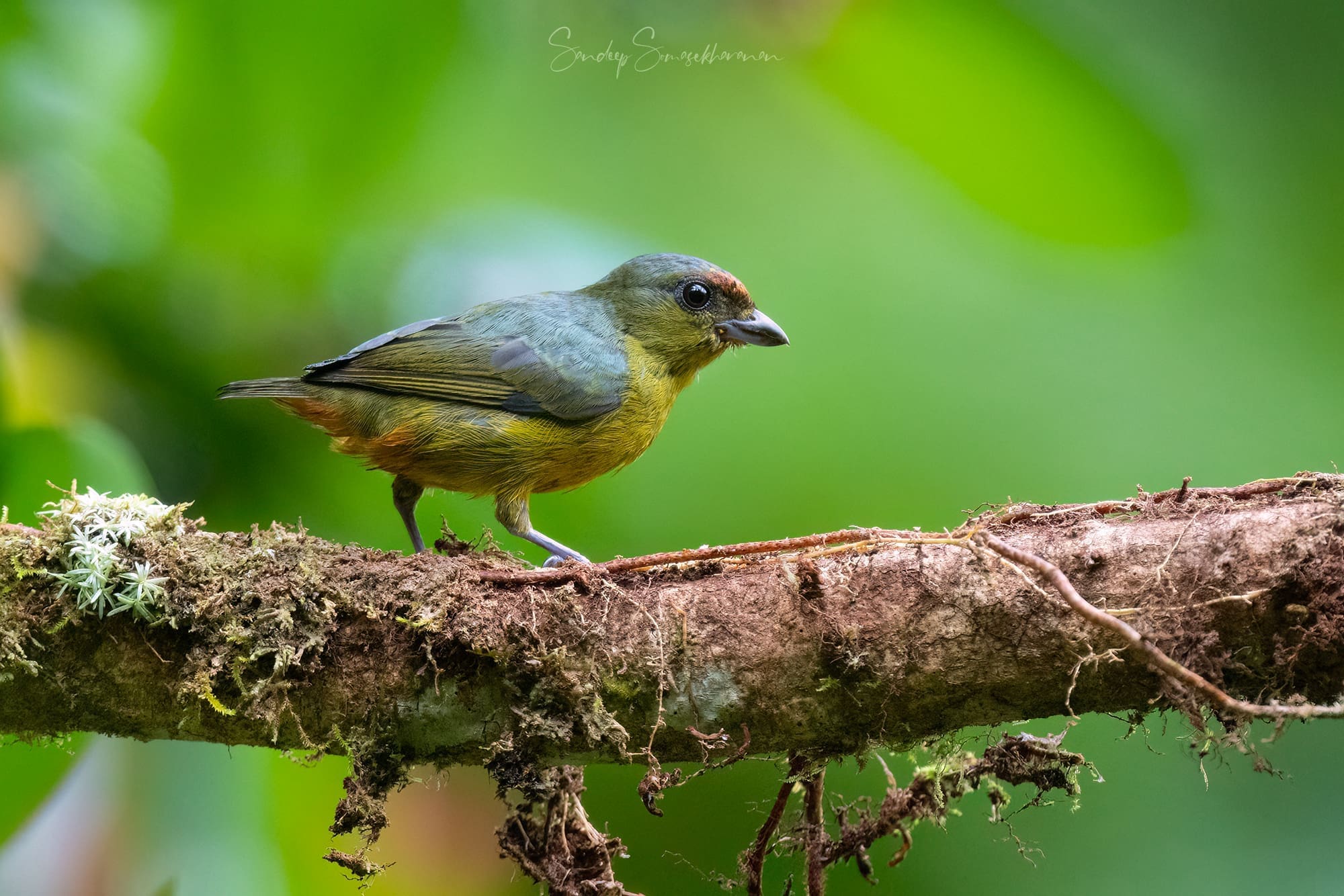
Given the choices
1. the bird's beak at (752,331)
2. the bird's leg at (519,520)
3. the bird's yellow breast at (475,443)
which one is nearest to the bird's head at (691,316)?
the bird's beak at (752,331)

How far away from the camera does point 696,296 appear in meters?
3.94

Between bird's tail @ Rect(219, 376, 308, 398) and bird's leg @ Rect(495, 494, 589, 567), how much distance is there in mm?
741

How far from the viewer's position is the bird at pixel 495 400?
337 centimetres

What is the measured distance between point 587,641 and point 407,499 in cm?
159

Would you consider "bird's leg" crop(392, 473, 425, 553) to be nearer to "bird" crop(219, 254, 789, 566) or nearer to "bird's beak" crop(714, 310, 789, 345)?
"bird" crop(219, 254, 789, 566)

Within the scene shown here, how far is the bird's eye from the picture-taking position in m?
3.93

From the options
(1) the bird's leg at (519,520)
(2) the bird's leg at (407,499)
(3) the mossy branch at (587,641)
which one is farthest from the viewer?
(2) the bird's leg at (407,499)

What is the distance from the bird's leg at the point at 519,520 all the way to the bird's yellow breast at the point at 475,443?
3 centimetres

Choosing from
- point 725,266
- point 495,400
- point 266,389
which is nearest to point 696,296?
point 725,266

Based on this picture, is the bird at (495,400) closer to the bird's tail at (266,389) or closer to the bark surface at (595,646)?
the bird's tail at (266,389)

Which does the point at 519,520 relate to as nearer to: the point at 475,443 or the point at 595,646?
the point at 475,443

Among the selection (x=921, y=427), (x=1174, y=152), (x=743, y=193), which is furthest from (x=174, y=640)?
(x=1174, y=152)

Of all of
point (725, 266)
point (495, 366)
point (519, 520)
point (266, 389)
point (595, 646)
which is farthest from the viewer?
point (725, 266)

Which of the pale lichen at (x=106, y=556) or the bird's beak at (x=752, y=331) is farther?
the bird's beak at (x=752, y=331)
